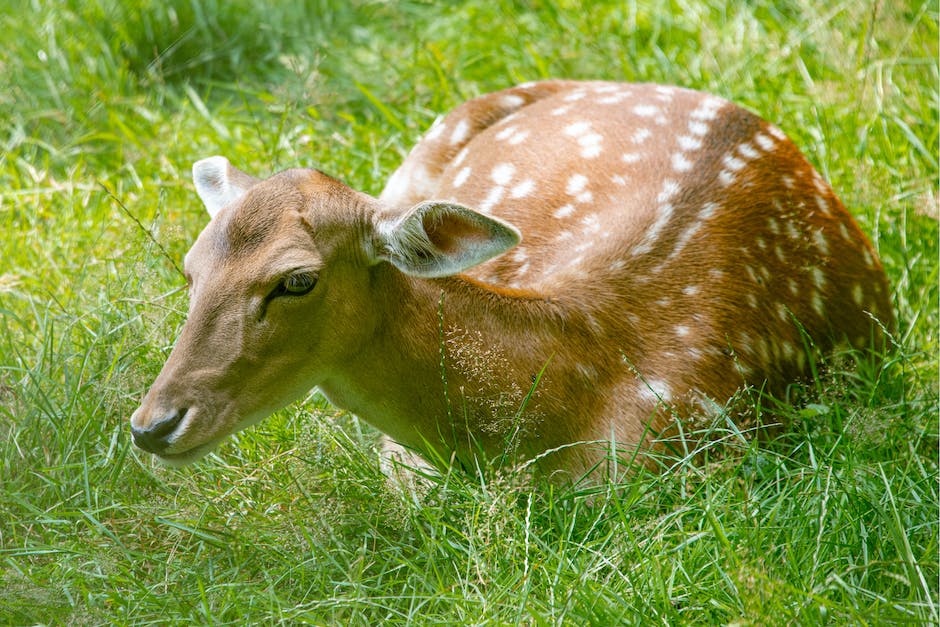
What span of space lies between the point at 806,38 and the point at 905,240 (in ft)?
5.57

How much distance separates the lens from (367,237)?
3486mm

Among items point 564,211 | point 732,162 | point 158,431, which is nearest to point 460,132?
point 564,211

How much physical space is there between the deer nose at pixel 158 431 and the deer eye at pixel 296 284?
16.1 inches

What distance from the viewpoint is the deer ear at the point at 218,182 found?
3816 millimetres

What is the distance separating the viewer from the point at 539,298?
375 cm

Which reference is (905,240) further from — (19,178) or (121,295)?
(19,178)

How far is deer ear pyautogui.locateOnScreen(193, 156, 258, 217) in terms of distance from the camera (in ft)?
12.5

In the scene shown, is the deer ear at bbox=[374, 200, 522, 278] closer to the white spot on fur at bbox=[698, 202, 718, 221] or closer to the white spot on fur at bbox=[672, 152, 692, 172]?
the white spot on fur at bbox=[698, 202, 718, 221]

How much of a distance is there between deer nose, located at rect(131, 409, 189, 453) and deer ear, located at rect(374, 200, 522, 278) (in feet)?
2.37

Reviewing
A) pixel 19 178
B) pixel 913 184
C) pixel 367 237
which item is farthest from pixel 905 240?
pixel 19 178

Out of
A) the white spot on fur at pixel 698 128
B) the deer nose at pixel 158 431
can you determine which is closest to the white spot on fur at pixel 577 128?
the white spot on fur at pixel 698 128

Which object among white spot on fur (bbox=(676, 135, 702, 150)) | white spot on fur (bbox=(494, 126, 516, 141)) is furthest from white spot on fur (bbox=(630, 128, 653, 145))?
white spot on fur (bbox=(494, 126, 516, 141))

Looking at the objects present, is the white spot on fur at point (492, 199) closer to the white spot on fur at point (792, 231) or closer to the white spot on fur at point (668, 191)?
the white spot on fur at point (668, 191)

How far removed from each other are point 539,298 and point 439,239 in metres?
0.45
